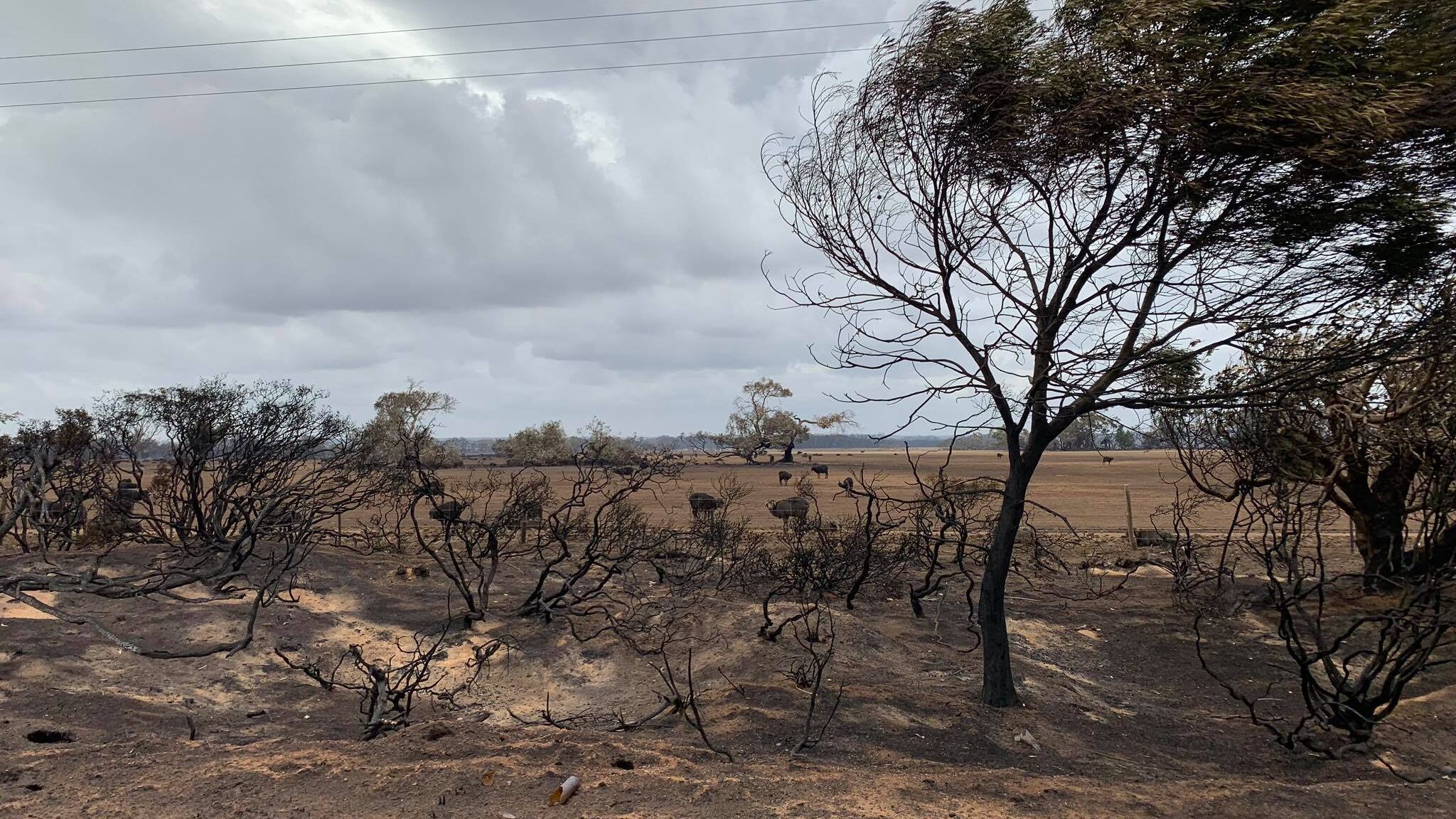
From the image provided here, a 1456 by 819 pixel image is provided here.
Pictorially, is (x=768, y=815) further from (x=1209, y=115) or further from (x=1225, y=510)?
(x=1225, y=510)

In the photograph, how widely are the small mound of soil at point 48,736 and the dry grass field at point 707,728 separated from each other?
132 mm

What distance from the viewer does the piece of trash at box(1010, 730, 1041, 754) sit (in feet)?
20.6

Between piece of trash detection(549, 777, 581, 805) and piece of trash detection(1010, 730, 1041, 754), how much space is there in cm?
372

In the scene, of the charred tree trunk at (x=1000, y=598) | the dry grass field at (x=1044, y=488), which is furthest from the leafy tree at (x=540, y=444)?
the charred tree trunk at (x=1000, y=598)

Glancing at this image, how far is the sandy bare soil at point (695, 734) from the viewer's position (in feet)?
14.7

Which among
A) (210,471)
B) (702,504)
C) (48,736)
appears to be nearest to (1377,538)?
(702,504)

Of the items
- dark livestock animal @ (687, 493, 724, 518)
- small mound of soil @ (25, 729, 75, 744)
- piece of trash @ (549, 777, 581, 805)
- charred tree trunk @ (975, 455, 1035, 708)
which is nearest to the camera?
piece of trash @ (549, 777, 581, 805)

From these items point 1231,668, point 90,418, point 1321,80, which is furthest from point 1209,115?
point 90,418

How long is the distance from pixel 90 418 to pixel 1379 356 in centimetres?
1958

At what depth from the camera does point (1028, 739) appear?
6.36m

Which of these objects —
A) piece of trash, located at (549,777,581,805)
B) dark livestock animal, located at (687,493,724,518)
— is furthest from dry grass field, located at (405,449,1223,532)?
piece of trash, located at (549,777,581,805)

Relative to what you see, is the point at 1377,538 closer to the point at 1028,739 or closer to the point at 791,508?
the point at 1028,739

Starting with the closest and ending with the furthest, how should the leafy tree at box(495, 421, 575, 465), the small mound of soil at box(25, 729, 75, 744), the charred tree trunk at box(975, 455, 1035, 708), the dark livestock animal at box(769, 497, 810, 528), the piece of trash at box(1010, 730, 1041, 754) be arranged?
the small mound of soil at box(25, 729, 75, 744)
the piece of trash at box(1010, 730, 1041, 754)
the charred tree trunk at box(975, 455, 1035, 708)
the dark livestock animal at box(769, 497, 810, 528)
the leafy tree at box(495, 421, 575, 465)

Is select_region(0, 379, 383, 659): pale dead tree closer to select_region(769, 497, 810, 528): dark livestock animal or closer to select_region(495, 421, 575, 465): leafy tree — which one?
select_region(769, 497, 810, 528): dark livestock animal
